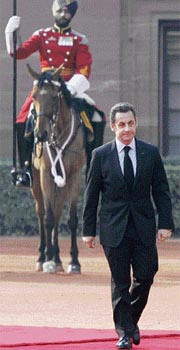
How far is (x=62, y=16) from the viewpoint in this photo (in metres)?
16.7

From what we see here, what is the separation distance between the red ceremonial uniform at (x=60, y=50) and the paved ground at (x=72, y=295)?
1.96 meters

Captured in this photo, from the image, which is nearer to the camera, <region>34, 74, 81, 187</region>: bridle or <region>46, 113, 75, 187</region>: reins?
<region>34, 74, 81, 187</region>: bridle

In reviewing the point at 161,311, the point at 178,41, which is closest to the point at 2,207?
the point at 178,41

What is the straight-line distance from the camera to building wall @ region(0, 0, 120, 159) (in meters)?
22.3

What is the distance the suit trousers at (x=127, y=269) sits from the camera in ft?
31.5

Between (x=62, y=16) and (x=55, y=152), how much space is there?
5.66 ft

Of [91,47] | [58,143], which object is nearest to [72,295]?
[58,143]

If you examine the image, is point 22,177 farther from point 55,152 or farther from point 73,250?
point 73,250

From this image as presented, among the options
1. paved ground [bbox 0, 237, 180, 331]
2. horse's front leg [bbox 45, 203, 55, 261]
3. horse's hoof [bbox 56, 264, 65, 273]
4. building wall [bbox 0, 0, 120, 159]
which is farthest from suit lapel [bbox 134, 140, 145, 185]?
building wall [bbox 0, 0, 120, 159]

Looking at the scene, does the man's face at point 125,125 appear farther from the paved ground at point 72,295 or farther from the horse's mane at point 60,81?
the horse's mane at point 60,81

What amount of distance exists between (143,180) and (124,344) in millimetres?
1007

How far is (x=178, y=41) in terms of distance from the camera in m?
22.5

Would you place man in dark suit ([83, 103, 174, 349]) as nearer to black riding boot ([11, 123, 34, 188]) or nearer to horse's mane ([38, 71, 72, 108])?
horse's mane ([38, 71, 72, 108])

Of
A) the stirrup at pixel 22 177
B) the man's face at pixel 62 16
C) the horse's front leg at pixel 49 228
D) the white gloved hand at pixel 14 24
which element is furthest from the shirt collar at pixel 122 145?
the white gloved hand at pixel 14 24
